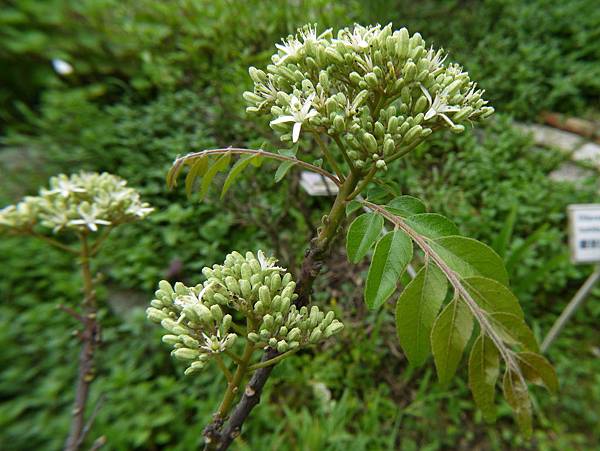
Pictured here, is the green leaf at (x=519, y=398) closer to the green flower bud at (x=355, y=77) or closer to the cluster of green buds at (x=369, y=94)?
the cluster of green buds at (x=369, y=94)

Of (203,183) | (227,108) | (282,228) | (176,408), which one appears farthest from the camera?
(227,108)

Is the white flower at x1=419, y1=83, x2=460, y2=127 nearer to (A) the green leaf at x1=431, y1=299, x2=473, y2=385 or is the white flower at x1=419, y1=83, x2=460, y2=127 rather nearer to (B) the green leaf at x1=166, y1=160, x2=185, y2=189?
(A) the green leaf at x1=431, y1=299, x2=473, y2=385

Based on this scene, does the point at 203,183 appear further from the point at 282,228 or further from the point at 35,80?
the point at 35,80

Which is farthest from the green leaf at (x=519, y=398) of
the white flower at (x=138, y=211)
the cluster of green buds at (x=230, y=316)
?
the white flower at (x=138, y=211)

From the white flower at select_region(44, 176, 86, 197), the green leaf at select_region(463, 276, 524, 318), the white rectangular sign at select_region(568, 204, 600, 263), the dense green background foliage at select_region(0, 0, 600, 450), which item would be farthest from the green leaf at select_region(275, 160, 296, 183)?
the white rectangular sign at select_region(568, 204, 600, 263)

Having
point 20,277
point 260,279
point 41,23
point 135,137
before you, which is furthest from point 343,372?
point 41,23

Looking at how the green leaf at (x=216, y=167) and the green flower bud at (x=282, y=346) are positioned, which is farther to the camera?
the green leaf at (x=216, y=167)
